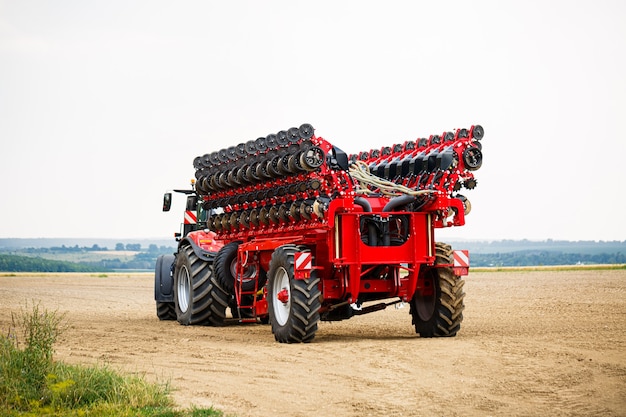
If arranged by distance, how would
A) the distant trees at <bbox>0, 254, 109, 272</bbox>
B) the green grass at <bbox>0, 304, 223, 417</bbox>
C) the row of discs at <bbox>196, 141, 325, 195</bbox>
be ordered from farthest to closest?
the distant trees at <bbox>0, 254, 109, 272</bbox> → the row of discs at <bbox>196, 141, 325, 195</bbox> → the green grass at <bbox>0, 304, 223, 417</bbox>

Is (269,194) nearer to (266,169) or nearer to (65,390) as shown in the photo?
(266,169)

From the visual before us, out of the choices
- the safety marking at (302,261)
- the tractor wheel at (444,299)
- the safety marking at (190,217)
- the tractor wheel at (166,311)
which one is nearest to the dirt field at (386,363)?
the tractor wheel at (444,299)

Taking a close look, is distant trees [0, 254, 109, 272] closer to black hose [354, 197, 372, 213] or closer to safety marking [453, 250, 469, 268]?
black hose [354, 197, 372, 213]

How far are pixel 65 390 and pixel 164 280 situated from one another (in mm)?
12297

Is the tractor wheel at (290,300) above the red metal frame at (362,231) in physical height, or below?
below

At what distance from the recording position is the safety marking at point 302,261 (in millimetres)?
15992

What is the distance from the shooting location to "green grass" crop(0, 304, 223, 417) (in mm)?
10516

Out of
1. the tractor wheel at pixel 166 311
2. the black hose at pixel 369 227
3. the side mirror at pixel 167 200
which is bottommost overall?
the tractor wheel at pixel 166 311

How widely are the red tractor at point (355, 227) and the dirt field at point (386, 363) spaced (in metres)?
0.67

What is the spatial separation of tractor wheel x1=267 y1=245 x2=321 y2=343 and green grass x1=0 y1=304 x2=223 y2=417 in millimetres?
4420

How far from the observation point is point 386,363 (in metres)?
13.7

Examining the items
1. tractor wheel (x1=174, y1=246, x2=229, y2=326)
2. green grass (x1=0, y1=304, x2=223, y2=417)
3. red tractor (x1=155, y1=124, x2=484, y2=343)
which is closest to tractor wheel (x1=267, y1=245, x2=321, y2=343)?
red tractor (x1=155, y1=124, x2=484, y2=343)

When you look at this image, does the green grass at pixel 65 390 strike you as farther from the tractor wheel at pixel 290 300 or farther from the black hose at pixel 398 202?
the black hose at pixel 398 202

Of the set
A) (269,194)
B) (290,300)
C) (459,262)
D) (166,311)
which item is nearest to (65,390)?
(290,300)
